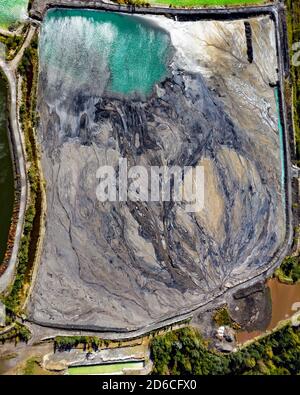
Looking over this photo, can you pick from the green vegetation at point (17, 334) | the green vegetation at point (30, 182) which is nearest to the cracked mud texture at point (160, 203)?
the green vegetation at point (30, 182)

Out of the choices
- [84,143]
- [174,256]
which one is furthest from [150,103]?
[174,256]

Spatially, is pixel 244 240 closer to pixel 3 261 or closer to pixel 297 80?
pixel 297 80

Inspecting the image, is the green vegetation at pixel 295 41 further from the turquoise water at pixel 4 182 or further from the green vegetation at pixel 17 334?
the green vegetation at pixel 17 334

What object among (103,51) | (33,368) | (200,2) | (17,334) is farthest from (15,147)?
(200,2)

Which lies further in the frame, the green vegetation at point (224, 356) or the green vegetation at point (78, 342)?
the green vegetation at point (224, 356)

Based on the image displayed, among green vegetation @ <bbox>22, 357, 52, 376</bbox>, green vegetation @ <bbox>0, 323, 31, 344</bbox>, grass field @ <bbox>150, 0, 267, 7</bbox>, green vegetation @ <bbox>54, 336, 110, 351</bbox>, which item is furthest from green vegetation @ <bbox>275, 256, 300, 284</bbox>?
grass field @ <bbox>150, 0, 267, 7</bbox>

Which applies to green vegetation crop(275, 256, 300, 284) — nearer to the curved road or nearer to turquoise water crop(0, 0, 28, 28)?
the curved road
